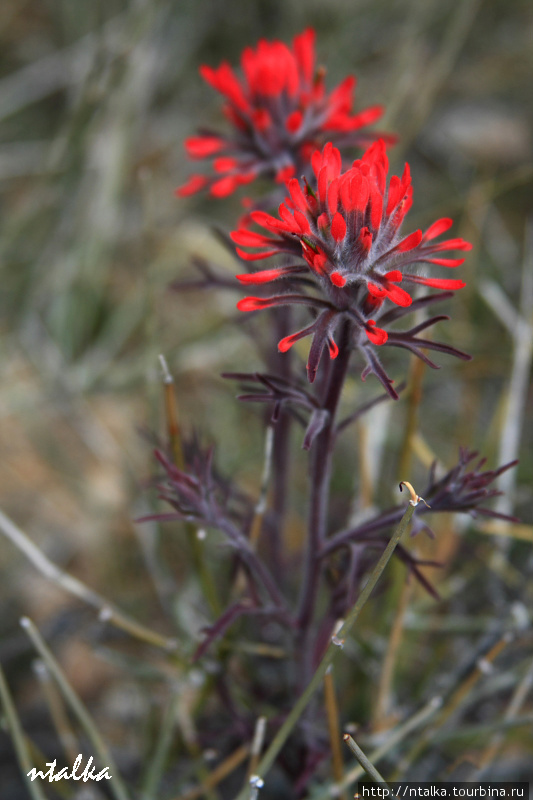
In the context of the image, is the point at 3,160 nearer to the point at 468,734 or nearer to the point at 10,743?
the point at 10,743

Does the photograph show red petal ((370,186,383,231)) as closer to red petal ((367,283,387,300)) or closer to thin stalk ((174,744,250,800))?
red petal ((367,283,387,300))

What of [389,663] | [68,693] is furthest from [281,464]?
[68,693]

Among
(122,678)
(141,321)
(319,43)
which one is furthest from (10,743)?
(319,43)

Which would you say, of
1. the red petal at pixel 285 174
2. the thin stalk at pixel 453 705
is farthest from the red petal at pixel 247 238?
the thin stalk at pixel 453 705

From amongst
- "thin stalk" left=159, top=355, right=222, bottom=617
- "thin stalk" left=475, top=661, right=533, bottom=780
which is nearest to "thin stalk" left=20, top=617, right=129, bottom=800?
"thin stalk" left=159, top=355, right=222, bottom=617

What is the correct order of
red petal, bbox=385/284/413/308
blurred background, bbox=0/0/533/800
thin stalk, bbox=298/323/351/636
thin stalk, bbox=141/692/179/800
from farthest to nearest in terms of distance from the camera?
blurred background, bbox=0/0/533/800 → thin stalk, bbox=141/692/179/800 → thin stalk, bbox=298/323/351/636 → red petal, bbox=385/284/413/308

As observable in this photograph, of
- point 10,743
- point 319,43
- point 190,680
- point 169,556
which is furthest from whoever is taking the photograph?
point 319,43
